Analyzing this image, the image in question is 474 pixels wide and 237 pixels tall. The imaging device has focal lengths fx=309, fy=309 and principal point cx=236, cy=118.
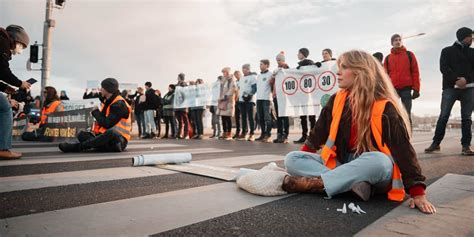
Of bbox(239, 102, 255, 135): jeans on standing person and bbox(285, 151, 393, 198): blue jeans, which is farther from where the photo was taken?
bbox(239, 102, 255, 135): jeans on standing person

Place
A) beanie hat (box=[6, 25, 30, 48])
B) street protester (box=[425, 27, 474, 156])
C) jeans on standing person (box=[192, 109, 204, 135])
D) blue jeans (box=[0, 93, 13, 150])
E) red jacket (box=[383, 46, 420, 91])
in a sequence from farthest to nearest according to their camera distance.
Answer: jeans on standing person (box=[192, 109, 204, 135])
red jacket (box=[383, 46, 420, 91])
street protester (box=[425, 27, 474, 156])
beanie hat (box=[6, 25, 30, 48])
blue jeans (box=[0, 93, 13, 150])

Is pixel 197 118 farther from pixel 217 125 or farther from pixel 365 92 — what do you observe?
pixel 365 92

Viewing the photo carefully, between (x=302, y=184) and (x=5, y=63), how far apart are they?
13.4 feet

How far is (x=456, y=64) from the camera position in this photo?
5199mm

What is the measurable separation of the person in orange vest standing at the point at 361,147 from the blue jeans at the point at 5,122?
3970mm

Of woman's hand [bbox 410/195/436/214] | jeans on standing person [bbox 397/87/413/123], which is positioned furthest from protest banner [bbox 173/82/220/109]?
woman's hand [bbox 410/195/436/214]

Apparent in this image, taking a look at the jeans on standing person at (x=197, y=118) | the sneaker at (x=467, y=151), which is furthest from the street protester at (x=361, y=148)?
the jeans on standing person at (x=197, y=118)

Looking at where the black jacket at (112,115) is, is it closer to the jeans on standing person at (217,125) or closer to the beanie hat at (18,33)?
the beanie hat at (18,33)

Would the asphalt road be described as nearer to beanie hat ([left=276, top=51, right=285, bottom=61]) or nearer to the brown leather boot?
the brown leather boot

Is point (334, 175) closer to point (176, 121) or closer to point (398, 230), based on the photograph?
point (398, 230)

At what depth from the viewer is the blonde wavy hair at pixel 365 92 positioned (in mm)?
2299

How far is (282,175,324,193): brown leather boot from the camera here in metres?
2.29

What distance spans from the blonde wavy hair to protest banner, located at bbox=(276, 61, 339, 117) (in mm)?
5518

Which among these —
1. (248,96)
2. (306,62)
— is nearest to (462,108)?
(306,62)
